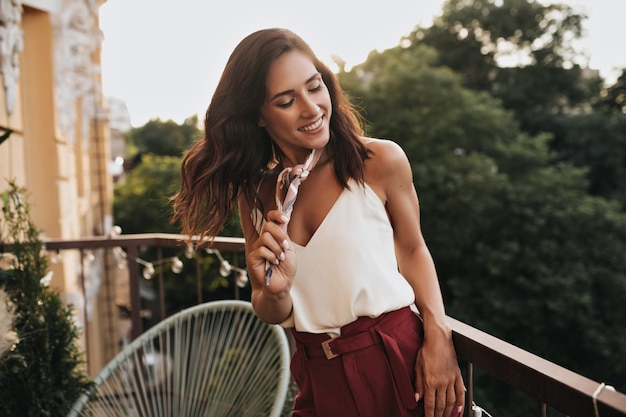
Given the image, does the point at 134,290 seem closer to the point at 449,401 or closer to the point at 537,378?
the point at 449,401

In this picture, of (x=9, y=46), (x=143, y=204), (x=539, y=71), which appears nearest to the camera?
(x=9, y=46)

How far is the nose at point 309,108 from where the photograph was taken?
4.68 ft

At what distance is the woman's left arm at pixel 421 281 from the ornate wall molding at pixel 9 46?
2372 mm

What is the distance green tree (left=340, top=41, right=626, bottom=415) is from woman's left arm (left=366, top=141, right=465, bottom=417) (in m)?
13.1

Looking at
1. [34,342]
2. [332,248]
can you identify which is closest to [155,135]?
[34,342]

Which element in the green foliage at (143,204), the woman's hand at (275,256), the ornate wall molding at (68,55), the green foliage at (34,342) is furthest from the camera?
the green foliage at (143,204)

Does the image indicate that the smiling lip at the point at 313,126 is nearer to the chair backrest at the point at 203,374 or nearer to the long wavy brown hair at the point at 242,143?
the long wavy brown hair at the point at 242,143

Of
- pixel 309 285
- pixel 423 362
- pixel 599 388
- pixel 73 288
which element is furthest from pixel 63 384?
pixel 73 288

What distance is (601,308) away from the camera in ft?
49.0

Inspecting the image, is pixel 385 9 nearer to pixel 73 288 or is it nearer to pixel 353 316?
pixel 73 288

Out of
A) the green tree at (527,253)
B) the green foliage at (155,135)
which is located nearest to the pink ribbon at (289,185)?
the green tree at (527,253)

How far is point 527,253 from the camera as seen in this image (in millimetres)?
14555

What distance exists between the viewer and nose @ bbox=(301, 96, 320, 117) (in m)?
1.43

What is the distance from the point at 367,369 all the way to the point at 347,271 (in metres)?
0.22
